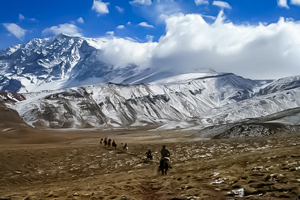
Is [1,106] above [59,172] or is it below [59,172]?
above

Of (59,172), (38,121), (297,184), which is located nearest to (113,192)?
(297,184)

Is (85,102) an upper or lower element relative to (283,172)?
upper

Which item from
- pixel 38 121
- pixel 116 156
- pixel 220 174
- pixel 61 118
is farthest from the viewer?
pixel 61 118

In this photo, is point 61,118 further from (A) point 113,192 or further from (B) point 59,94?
(A) point 113,192

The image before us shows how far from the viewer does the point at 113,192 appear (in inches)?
438

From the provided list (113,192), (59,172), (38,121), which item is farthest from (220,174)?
(38,121)

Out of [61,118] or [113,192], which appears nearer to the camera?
[113,192]

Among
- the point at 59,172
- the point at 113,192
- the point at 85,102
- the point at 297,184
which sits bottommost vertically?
the point at 59,172

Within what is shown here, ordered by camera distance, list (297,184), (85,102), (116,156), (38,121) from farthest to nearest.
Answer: (85,102) < (38,121) < (116,156) < (297,184)

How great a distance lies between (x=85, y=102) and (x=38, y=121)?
43275 mm

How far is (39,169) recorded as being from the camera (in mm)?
22469

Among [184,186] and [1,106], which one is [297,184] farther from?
[1,106]

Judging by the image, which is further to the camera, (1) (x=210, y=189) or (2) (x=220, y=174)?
(2) (x=220, y=174)

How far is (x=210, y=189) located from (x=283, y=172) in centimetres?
339
